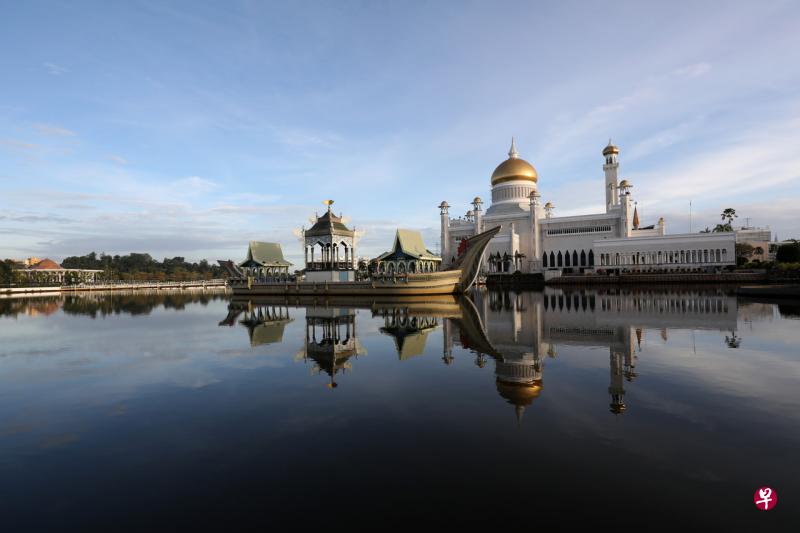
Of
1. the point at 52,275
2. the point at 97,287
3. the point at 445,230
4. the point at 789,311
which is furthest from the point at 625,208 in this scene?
the point at 52,275

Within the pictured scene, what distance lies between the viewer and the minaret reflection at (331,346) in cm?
1164

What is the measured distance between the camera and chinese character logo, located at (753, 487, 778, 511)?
429 cm

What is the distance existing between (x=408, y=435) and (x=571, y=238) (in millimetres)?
66200

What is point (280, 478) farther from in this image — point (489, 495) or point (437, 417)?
point (437, 417)

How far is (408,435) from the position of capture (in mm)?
6441

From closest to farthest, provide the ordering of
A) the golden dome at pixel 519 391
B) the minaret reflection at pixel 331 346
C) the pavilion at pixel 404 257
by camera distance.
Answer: the golden dome at pixel 519 391 < the minaret reflection at pixel 331 346 < the pavilion at pixel 404 257

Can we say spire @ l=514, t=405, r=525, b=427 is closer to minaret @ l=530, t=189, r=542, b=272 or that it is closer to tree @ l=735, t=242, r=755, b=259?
minaret @ l=530, t=189, r=542, b=272

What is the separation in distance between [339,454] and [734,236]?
68020 millimetres

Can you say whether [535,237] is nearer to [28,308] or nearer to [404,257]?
[404,257]

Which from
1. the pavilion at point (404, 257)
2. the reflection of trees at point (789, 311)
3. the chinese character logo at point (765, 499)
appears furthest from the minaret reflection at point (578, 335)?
the pavilion at point (404, 257)

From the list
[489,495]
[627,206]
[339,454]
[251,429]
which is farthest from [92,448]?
[627,206]

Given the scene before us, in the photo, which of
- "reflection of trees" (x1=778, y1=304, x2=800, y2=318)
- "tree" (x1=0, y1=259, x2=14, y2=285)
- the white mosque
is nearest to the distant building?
"tree" (x1=0, y1=259, x2=14, y2=285)

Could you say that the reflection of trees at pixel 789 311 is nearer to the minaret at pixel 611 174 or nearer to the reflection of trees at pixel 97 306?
the reflection of trees at pixel 97 306

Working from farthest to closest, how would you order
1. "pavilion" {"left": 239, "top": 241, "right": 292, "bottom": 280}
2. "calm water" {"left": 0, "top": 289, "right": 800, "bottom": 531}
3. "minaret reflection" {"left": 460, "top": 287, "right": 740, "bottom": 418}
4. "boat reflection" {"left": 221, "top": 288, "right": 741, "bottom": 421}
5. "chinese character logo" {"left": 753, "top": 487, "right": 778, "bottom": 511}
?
"pavilion" {"left": 239, "top": 241, "right": 292, "bottom": 280} → "boat reflection" {"left": 221, "top": 288, "right": 741, "bottom": 421} → "minaret reflection" {"left": 460, "top": 287, "right": 740, "bottom": 418} → "calm water" {"left": 0, "top": 289, "right": 800, "bottom": 531} → "chinese character logo" {"left": 753, "top": 487, "right": 778, "bottom": 511}
